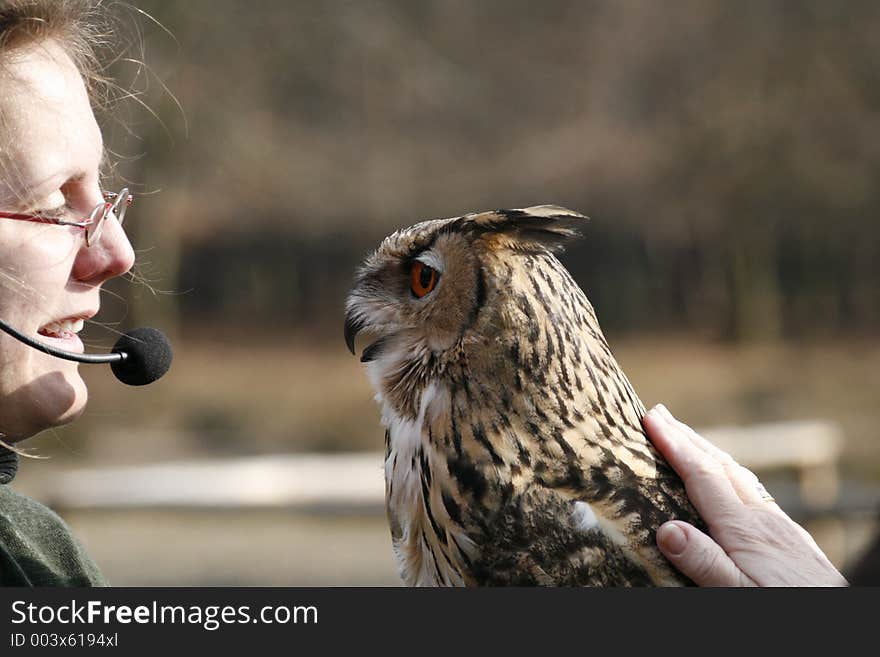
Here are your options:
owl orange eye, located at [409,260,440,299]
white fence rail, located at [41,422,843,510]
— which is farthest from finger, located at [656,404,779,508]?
white fence rail, located at [41,422,843,510]

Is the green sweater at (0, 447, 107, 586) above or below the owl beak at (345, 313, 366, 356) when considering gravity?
below

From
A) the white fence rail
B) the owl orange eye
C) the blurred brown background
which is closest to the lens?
the owl orange eye

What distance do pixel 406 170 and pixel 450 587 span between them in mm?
12994

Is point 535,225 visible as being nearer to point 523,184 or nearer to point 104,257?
point 104,257

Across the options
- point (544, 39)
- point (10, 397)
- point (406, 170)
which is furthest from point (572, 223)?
point (544, 39)

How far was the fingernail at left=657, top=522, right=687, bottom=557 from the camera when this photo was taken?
151 cm

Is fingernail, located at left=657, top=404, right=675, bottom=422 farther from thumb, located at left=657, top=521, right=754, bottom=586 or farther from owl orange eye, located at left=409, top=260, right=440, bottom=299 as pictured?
owl orange eye, located at left=409, top=260, right=440, bottom=299

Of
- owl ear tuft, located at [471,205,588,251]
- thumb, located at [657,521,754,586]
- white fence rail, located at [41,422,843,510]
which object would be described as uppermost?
white fence rail, located at [41,422,843,510]

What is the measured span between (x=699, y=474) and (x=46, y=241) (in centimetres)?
99

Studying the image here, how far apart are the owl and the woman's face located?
21.3 inches

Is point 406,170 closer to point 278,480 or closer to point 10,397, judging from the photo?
point 278,480

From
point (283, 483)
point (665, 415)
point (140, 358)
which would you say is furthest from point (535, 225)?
point (283, 483)

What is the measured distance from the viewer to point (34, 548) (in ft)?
5.22

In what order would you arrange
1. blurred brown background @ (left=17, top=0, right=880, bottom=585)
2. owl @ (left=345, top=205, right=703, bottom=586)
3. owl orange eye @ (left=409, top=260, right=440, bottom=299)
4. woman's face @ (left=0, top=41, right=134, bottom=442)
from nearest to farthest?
woman's face @ (left=0, top=41, right=134, bottom=442), owl @ (left=345, top=205, right=703, bottom=586), owl orange eye @ (left=409, top=260, right=440, bottom=299), blurred brown background @ (left=17, top=0, right=880, bottom=585)
